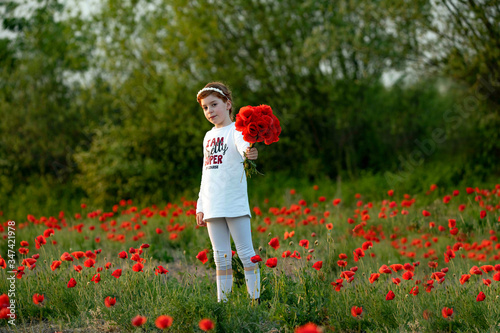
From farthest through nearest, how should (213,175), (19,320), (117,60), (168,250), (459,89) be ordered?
(459,89), (117,60), (168,250), (19,320), (213,175)

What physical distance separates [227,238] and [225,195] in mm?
388

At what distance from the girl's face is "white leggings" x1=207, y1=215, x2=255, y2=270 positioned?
76 cm

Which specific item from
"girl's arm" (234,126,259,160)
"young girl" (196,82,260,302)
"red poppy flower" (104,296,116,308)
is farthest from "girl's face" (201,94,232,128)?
"red poppy flower" (104,296,116,308)

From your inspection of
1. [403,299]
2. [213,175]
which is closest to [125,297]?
[213,175]

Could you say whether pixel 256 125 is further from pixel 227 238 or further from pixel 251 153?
pixel 227 238

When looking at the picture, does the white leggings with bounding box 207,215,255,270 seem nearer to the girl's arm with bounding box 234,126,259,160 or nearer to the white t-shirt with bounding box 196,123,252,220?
the white t-shirt with bounding box 196,123,252,220

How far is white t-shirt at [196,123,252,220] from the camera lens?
3.54 metres

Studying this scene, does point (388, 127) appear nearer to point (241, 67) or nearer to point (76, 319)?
point (241, 67)

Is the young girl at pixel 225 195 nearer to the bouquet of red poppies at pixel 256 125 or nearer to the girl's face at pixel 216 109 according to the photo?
the girl's face at pixel 216 109

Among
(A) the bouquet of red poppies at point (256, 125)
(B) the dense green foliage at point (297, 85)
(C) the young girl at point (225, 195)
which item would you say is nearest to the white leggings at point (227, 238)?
(C) the young girl at point (225, 195)

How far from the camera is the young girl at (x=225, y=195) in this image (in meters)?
3.55

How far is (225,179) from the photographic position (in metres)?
3.57

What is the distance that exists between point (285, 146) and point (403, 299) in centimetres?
774

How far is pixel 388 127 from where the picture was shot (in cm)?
1164
